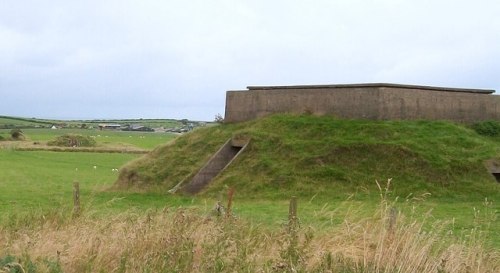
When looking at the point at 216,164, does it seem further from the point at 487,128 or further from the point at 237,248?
the point at 237,248

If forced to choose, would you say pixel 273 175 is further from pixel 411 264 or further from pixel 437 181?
pixel 411 264

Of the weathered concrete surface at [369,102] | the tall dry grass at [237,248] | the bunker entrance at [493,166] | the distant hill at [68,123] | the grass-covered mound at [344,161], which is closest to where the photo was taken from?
the tall dry grass at [237,248]

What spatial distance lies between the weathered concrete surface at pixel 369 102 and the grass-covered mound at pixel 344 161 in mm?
506

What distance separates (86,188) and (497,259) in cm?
1927

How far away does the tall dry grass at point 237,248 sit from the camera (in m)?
7.25

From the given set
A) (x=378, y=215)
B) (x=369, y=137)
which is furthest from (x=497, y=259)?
(x=369, y=137)

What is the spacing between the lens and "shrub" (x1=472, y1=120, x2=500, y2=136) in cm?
2347

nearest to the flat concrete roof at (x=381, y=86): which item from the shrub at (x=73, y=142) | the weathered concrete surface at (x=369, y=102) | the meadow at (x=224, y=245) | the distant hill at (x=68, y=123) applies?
the weathered concrete surface at (x=369, y=102)

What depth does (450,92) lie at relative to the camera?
77.4 ft

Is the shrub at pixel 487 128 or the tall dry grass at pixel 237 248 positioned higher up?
the shrub at pixel 487 128

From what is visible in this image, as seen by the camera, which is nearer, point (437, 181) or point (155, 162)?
point (437, 181)

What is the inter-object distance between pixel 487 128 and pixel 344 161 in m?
6.13

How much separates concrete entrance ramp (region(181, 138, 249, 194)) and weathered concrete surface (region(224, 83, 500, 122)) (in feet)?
6.97

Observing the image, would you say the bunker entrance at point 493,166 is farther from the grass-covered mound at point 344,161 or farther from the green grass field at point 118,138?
the green grass field at point 118,138
